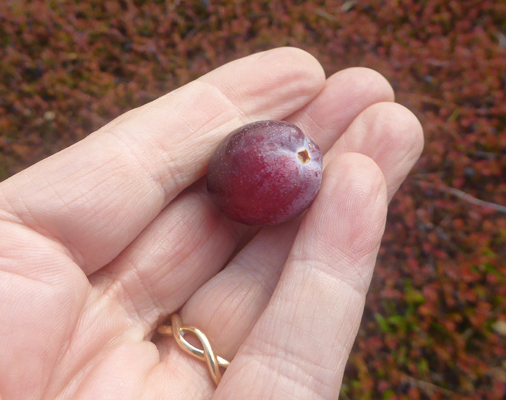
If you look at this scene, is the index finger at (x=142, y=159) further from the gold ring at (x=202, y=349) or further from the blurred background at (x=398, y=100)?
the blurred background at (x=398, y=100)

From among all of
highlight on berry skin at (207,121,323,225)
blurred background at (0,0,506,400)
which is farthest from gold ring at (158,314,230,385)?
blurred background at (0,0,506,400)

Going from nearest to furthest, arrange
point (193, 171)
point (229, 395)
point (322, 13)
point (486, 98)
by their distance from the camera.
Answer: point (229, 395), point (193, 171), point (486, 98), point (322, 13)

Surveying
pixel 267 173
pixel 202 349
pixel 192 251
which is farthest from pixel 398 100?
pixel 202 349

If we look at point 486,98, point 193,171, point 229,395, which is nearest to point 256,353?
point 229,395

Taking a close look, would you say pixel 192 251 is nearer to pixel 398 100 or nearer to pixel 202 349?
pixel 202 349

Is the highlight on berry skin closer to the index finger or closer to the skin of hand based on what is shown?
the skin of hand

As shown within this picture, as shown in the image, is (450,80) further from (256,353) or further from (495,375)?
(256,353)
